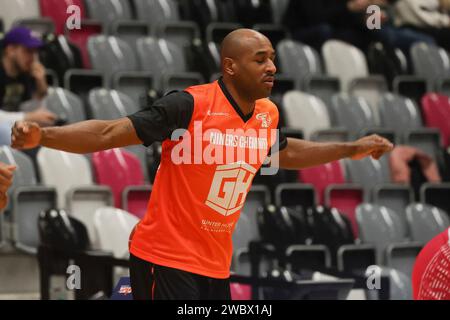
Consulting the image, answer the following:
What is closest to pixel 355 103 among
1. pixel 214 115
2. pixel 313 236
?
pixel 313 236

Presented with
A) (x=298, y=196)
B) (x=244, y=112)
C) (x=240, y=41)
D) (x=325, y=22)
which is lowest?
(x=298, y=196)

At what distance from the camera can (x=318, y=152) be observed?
191 inches

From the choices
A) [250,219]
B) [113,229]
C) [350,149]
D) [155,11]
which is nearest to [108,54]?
[155,11]

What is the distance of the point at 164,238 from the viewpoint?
4.23 metres

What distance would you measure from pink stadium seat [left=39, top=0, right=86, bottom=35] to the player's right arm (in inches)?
226

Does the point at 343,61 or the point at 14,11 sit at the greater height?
the point at 14,11

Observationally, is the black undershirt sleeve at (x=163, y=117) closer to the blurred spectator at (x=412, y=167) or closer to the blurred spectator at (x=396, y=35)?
the blurred spectator at (x=412, y=167)

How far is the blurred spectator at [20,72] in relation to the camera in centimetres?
788

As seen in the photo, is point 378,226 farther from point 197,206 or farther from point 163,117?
point 163,117

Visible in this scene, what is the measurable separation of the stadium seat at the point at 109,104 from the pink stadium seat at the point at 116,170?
0.56m

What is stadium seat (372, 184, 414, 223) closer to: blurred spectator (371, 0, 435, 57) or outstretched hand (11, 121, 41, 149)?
blurred spectator (371, 0, 435, 57)

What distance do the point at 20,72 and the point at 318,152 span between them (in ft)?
12.3

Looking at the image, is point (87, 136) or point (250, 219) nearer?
point (87, 136)
